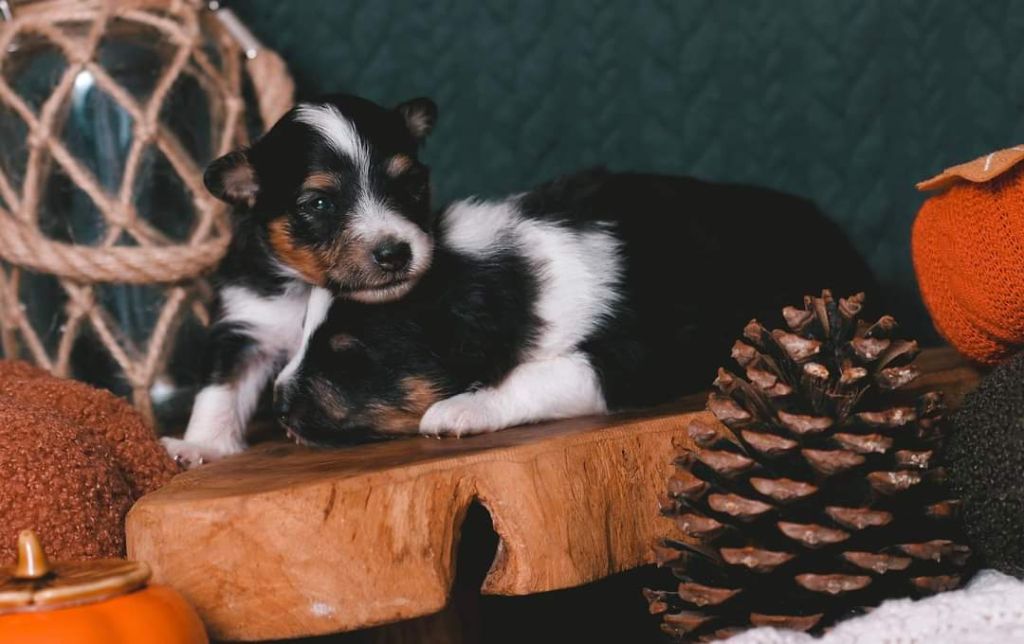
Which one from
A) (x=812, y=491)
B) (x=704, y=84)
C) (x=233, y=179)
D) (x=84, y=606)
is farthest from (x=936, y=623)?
(x=704, y=84)

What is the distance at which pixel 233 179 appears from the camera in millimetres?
1936

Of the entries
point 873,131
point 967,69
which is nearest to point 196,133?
point 873,131

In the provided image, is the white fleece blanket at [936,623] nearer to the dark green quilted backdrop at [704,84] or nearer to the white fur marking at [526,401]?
the white fur marking at [526,401]

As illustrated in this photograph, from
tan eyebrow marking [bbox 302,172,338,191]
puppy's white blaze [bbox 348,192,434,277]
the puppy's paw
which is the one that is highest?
tan eyebrow marking [bbox 302,172,338,191]

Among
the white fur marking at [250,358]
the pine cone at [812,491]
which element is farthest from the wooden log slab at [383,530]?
the white fur marking at [250,358]

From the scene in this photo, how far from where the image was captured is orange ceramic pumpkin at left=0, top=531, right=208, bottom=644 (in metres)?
1.12

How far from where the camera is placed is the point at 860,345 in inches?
54.3

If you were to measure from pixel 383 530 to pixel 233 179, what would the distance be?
828mm

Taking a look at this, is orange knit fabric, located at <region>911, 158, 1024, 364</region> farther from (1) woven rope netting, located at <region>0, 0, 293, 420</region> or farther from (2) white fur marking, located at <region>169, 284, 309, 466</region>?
(1) woven rope netting, located at <region>0, 0, 293, 420</region>

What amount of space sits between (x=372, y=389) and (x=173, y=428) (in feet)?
2.36

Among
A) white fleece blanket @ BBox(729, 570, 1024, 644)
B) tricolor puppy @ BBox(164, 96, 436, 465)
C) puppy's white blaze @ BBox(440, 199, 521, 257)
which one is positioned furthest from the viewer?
puppy's white blaze @ BBox(440, 199, 521, 257)

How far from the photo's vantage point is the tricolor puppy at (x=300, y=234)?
1800mm

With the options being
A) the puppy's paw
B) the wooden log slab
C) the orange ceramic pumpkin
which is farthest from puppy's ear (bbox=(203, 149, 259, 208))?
the orange ceramic pumpkin

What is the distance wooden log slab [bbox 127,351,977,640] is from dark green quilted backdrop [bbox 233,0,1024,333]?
1161 millimetres
